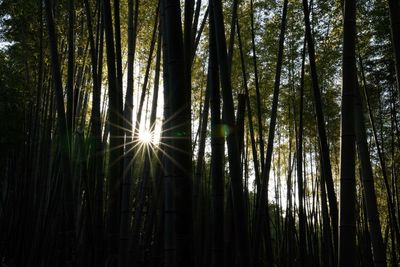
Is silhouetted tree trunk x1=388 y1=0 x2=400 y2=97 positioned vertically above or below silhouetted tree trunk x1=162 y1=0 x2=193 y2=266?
above

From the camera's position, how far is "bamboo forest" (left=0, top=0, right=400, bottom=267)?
1.43 m

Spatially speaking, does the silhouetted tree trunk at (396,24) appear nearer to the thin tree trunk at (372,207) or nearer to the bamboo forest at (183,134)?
the bamboo forest at (183,134)

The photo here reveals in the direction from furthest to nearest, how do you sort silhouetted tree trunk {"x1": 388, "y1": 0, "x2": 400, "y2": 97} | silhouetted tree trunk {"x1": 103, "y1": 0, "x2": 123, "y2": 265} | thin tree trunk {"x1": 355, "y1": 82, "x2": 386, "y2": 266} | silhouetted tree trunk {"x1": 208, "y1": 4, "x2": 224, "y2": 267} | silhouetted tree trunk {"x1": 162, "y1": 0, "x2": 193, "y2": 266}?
silhouetted tree trunk {"x1": 103, "y1": 0, "x2": 123, "y2": 265}, thin tree trunk {"x1": 355, "y1": 82, "x2": 386, "y2": 266}, silhouetted tree trunk {"x1": 208, "y1": 4, "x2": 224, "y2": 267}, silhouetted tree trunk {"x1": 388, "y1": 0, "x2": 400, "y2": 97}, silhouetted tree trunk {"x1": 162, "y1": 0, "x2": 193, "y2": 266}

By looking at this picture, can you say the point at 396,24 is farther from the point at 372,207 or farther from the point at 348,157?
the point at 372,207

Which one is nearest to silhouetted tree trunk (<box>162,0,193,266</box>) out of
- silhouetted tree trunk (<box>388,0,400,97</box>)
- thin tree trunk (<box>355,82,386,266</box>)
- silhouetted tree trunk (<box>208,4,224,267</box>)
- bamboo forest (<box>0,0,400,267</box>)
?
bamboo forest (<box>0,0,400,267</box>)

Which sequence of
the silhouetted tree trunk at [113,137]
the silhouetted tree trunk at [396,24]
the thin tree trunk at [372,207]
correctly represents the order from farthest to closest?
the silhouetted tree trunk at [113,137]
the thin tree trunk at [372,207]
the silhouetted tree trunk at [396,24]

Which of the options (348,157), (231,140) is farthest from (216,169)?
(348,157)

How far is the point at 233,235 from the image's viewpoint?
2385 mm

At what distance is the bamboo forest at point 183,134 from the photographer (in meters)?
1.43

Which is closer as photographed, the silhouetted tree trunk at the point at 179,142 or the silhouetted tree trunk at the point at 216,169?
the silhouetted tree trunk at the point at 179,142

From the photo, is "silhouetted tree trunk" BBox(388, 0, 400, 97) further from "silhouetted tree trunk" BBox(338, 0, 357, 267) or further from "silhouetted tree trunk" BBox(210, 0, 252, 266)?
"silhouetted tree trunk" BBox(210, 0, 252, 266)

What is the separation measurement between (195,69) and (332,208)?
4.44 m

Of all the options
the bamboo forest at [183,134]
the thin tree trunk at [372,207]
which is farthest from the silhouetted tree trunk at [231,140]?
the thin tree trunk at [372,207]

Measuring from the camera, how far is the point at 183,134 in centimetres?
137
